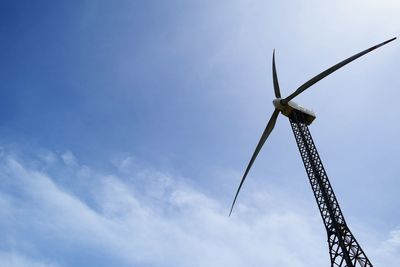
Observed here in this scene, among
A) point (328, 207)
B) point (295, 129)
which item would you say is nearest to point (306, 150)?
point (295, 129)

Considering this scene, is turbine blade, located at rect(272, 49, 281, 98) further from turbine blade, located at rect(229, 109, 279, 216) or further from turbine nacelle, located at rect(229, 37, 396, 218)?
turbine blade, located at rect(229, 109, 279, 216)

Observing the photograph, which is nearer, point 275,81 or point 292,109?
point 292,109

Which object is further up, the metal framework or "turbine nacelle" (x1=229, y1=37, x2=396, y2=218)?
"turbine nacelle" (x1=229, y1=37, x2=396, y2=218)

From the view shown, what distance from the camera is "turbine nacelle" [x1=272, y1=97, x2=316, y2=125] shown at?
33188 mm

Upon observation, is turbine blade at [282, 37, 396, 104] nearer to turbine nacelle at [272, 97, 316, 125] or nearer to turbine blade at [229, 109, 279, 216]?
turbine nacelle at [272, 97, 316, 125]

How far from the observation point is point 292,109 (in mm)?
33156

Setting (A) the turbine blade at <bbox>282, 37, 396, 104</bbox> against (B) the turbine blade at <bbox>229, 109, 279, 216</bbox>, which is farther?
(B) the turbine blade at <bbox>229, 109, 279, 216</bbox>

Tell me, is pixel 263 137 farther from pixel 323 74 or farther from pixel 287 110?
pixel 323 74

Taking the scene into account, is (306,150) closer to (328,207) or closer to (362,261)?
(328,207)

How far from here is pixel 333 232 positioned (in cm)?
2367

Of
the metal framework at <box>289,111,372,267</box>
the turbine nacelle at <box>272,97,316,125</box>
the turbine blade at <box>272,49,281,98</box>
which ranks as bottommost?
the metal framework at <box>289,111,372,267</box>

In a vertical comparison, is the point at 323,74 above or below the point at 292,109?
above

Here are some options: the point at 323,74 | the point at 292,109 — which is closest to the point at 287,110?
the point at 292,109

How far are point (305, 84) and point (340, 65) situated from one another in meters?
3.77
